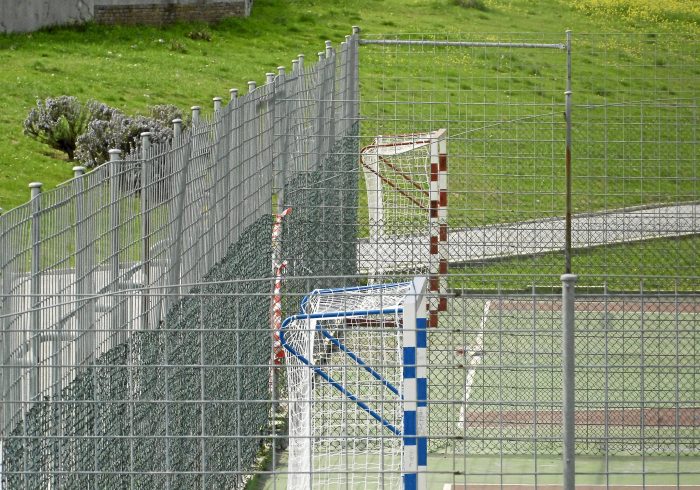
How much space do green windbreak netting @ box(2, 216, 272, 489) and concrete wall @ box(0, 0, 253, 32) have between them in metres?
18.1

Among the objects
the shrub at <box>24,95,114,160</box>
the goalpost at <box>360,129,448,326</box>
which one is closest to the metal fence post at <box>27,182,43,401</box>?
the goalpost at <box>360,129,448,326</box>

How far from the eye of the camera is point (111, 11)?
29.4 m

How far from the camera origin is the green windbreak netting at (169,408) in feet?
18.1

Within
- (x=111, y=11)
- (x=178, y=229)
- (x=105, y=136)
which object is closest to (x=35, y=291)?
(x=178, y=229)

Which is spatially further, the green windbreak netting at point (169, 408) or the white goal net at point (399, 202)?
the white goal net at point (399, 202)

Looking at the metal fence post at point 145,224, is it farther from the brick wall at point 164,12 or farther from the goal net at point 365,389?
the brick wall at point 164,12

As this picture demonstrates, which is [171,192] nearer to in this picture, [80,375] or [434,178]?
[80,375]

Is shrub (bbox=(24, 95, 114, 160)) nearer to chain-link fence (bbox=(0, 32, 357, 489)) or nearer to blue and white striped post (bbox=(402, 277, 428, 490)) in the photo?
chain-link fence (bbox=(0, 32, 357, 489))

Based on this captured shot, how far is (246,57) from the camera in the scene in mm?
27625

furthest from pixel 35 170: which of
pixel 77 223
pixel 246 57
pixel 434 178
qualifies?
pixel 77 223

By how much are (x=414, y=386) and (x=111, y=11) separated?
81.2 ft

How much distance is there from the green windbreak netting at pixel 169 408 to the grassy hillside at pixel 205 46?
828 cm

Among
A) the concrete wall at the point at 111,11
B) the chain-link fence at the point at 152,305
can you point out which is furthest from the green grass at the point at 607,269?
the concrete wall at the point at 111,11

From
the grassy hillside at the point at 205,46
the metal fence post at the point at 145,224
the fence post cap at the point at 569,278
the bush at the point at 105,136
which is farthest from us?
the grassy hillside at the point at 205,46
